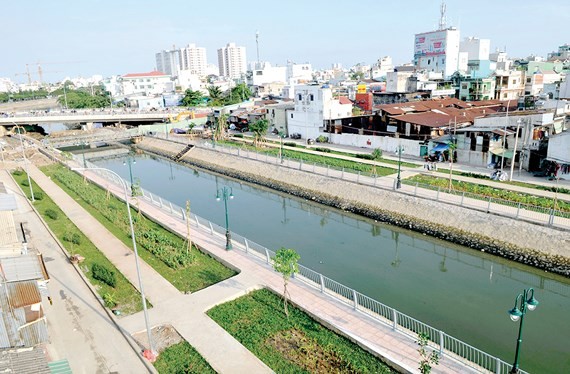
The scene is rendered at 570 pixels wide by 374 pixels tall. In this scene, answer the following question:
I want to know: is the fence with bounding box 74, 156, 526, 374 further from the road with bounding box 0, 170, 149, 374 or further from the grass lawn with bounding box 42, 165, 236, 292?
the road with bounding box 0, 170, 149, 374

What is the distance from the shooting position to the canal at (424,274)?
16.6 metres

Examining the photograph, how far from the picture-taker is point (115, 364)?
541 inches

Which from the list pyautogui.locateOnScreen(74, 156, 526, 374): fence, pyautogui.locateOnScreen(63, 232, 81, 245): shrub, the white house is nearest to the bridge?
the white house

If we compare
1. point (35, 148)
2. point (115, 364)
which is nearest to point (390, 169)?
point (115, 364)

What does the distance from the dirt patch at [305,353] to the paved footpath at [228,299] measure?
107 cm

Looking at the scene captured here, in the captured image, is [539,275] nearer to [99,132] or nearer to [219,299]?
[219,299]

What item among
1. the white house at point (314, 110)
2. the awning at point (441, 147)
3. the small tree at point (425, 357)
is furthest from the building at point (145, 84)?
the small tree at point (425, 357)

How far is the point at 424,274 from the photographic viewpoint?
22656 mm

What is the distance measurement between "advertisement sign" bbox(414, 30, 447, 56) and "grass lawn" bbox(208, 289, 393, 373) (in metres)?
109

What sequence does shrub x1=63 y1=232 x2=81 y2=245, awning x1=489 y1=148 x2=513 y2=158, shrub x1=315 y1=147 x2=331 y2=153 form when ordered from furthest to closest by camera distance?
shrub x1=315 y1=147 x2=331 y2=153
awning x1=489 y1=148 x2=513 y2=158
shrub x1=63 y1=232 x2=81 y2=245

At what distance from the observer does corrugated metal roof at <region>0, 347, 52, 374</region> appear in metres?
10.1

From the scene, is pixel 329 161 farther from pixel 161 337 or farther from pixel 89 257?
pixel 161 337

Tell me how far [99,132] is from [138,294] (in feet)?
212

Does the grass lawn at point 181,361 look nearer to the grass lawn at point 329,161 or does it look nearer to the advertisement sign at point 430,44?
the grass lawn at point 329,161
